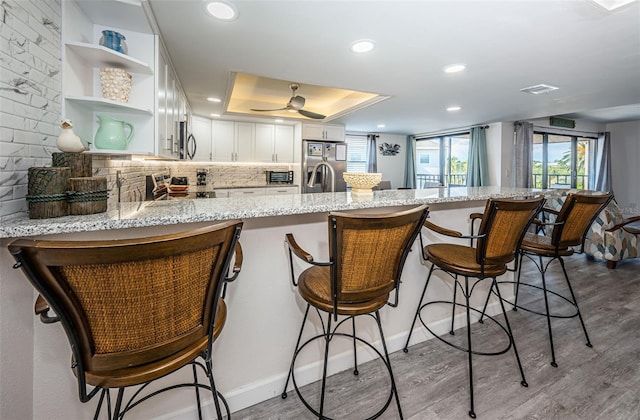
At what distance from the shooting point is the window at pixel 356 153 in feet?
24.2

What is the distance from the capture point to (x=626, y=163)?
7.07 meters

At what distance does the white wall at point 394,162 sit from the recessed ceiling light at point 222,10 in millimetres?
6035

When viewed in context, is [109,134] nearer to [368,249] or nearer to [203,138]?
[368,249]

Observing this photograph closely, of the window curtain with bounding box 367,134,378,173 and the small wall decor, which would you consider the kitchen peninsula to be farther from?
the small wall decor

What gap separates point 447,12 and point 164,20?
1.81m

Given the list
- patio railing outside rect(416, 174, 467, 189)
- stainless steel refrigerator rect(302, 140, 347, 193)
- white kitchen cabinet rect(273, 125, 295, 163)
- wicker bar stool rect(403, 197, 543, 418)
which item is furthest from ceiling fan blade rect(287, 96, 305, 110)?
patio railing outside rect(416, 174, 467, 189)

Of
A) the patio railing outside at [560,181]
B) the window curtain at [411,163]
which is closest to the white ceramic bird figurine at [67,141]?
the window curtain at [411,163]

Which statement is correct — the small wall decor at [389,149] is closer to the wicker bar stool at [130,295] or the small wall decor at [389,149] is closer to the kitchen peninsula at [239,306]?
the kitchen peninsula at [239,306]

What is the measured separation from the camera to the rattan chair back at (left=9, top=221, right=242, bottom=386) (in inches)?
25.6

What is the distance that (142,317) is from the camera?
2.53 ft

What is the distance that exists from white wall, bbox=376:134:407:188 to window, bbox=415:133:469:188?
0.37 metres

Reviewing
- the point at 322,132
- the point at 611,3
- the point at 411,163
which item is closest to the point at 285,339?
the point at 611,3

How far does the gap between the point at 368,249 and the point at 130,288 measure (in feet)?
2.52

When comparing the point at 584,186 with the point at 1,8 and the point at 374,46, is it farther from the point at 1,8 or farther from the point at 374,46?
the point at 1,8
